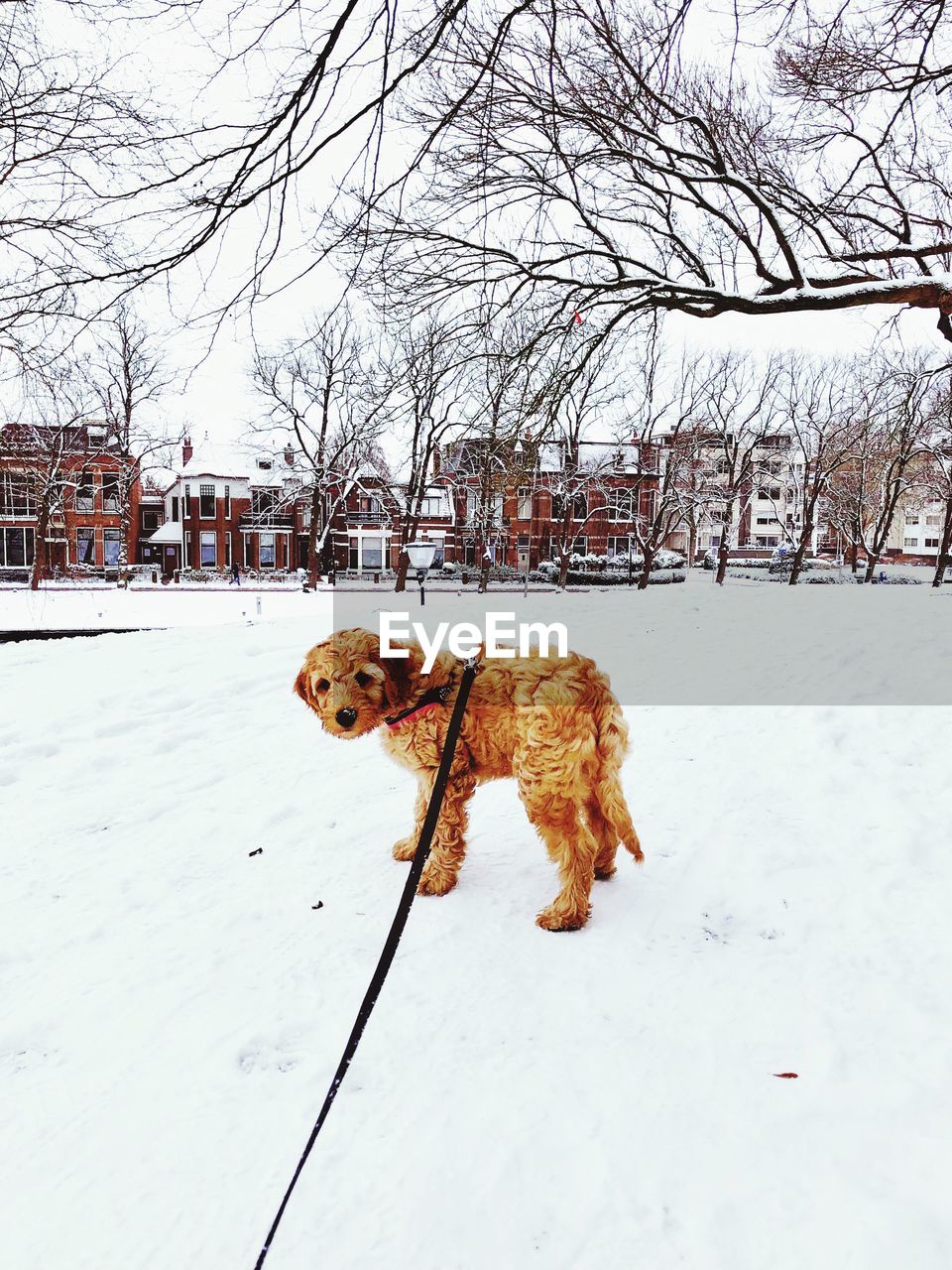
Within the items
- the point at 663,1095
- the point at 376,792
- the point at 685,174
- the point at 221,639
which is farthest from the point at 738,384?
the point at 663,1095

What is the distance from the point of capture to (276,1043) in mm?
2260

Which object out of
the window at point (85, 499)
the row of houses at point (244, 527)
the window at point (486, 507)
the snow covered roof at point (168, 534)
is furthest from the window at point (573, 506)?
the window at point (85, 499)

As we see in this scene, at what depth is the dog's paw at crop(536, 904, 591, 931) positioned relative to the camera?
2.92m

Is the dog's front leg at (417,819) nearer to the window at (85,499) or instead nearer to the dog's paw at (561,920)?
the dog's paw at (561,920)

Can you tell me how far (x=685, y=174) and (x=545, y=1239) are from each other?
8.07 metres

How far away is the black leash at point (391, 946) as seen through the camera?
1.47 m

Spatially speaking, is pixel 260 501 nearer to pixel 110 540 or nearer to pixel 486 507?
pixel 110 540

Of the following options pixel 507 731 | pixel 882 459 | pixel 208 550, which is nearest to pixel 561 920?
pixel 507 731

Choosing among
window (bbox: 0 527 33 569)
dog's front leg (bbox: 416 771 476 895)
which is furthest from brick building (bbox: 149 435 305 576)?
dog's front leg (bbox: 416 771 476 895)

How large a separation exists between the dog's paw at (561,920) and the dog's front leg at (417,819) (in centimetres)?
65

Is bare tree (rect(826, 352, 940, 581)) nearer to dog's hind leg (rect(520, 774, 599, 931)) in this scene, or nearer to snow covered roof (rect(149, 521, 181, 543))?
dog's hind leg (rect(520, 774, 599, 931))

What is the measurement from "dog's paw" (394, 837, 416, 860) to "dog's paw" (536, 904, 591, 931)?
80 cm

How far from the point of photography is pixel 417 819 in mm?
3354

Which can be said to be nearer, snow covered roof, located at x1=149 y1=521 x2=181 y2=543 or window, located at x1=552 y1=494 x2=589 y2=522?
window, located at x1=552 y1=494 x2=589 y2=522
